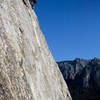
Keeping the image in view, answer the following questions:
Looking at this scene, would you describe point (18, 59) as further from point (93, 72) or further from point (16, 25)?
point (93, 72)

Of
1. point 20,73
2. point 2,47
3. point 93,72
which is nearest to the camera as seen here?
A: point 2,47

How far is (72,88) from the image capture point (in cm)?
15325

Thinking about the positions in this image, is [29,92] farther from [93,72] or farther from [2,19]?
[93,72]

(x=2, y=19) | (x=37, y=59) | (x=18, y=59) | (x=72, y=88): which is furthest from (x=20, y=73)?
(x=72, y=88)

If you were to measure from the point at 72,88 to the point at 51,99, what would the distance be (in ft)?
474

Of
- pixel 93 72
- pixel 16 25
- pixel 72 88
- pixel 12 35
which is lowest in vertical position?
pixel 12 35

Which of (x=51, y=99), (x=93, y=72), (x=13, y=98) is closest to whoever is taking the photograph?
(x=13, y=98)

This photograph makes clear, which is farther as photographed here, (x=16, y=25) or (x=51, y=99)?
(x=51, y=99)

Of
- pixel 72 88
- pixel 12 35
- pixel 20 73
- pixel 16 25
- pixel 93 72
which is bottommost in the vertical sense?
pixel 20 73

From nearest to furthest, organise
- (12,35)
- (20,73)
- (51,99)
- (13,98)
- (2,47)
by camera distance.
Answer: (13,98), (2,47), (20,73), (12,35), (51,99)

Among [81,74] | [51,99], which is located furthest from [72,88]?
[51,99]

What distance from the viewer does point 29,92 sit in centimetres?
866

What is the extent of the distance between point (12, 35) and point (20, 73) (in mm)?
1876

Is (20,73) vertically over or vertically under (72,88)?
under
